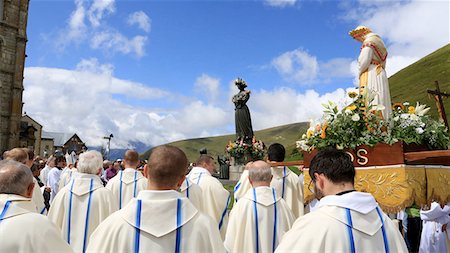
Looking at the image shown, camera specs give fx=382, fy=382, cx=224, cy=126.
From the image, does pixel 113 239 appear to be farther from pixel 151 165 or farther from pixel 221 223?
pixel 221 223

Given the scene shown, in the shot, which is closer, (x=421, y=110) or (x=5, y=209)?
(x=5, y=209)

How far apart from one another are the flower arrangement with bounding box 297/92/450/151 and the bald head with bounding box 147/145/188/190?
8.91ft

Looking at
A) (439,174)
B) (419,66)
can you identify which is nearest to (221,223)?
(439,174)

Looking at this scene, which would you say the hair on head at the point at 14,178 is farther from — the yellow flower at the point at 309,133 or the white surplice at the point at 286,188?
the white surplice at the point at 286,188

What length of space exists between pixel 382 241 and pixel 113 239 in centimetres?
182

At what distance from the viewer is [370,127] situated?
4.82 meters

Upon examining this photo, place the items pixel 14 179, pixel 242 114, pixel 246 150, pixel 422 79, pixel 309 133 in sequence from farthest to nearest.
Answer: pixel 422 79 → pixel 242 114 → pixel 246 150 → pixel 309 133 → pixel 14 179

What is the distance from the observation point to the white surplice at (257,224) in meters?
4.81

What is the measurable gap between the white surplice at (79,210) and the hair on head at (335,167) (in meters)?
4.03

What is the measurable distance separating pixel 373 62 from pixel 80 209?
498 cm

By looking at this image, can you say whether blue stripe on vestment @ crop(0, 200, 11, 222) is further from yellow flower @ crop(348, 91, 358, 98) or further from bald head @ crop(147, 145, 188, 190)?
yellow flower @ crop(348, 91, 358, 98)

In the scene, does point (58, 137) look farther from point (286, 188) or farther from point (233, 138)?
point (286, 188)

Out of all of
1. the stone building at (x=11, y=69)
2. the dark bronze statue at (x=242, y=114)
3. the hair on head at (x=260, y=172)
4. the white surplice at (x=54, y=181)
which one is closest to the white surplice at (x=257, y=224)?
the hair on head at (x=260, y=172)

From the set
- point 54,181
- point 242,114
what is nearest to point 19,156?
point 54,181
